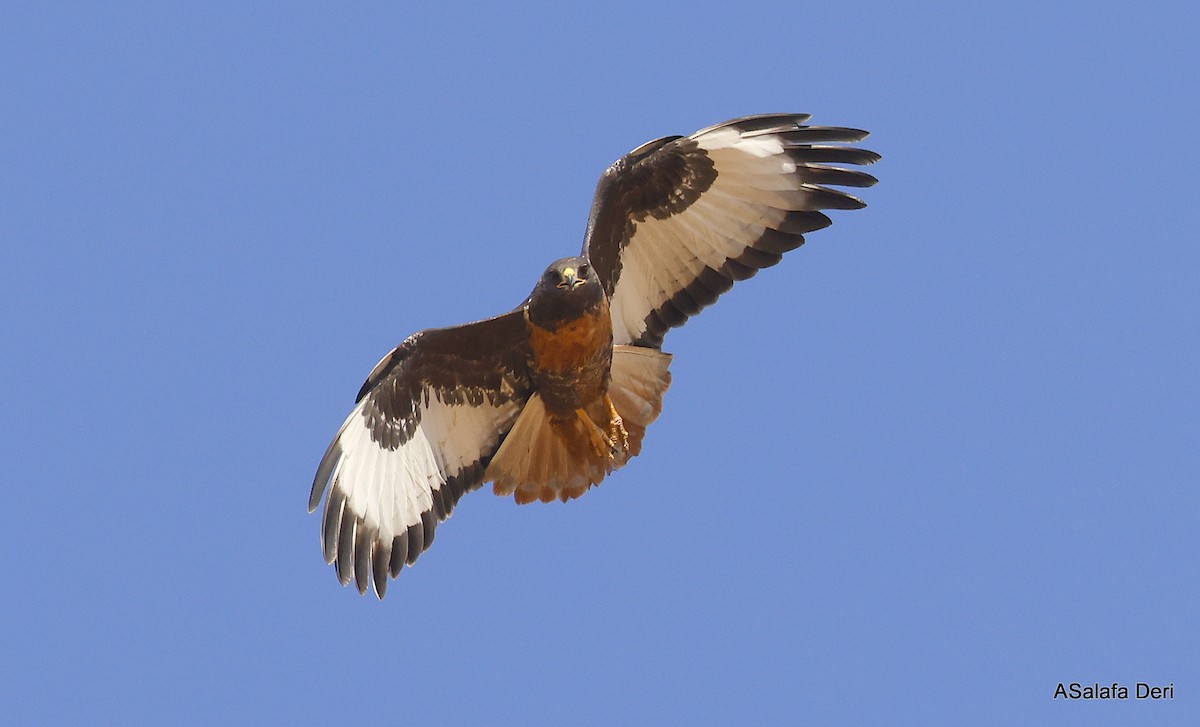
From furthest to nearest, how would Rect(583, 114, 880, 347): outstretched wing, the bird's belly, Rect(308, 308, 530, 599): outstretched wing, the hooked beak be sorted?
Rect(583, 114, 880, 347): outstretched wing → Rect(308, 308, 530, 599): outstretched wing → the bird's belly → the hooked beak

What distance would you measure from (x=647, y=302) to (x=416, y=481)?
205 centimetres

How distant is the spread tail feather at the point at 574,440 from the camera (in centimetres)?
1170

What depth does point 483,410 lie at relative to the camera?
11883mm

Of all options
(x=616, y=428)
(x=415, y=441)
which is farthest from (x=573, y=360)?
(x=415, y=441)

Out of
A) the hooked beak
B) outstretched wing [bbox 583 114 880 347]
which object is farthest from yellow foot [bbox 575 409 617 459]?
the hooked beak

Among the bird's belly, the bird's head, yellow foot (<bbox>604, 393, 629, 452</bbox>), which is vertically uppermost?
the bird's head

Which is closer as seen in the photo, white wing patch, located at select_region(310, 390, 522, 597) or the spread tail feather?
white wing patch, located at select_region(310, 390, 522, 597)

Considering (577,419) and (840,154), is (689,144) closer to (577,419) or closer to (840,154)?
(840,154)

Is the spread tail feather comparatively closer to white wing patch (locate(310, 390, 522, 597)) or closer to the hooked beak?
white wing patch (locate(310, 390, 522, 597))

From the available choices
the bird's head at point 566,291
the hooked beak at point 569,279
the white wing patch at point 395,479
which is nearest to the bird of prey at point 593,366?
the white wing patch at point 395,479

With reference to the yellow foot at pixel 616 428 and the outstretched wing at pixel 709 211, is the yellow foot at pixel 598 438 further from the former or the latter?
the outstretched wing at pixel 709 211

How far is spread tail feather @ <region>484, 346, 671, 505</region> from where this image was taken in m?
11.7

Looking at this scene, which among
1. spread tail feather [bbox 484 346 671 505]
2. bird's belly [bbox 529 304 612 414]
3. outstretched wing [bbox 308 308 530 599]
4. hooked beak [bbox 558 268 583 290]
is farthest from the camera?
spread tail feather [bbox 484 346 671 505]

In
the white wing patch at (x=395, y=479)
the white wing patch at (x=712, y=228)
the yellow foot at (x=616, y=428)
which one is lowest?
the white wing patch at (x=395, y=479)
